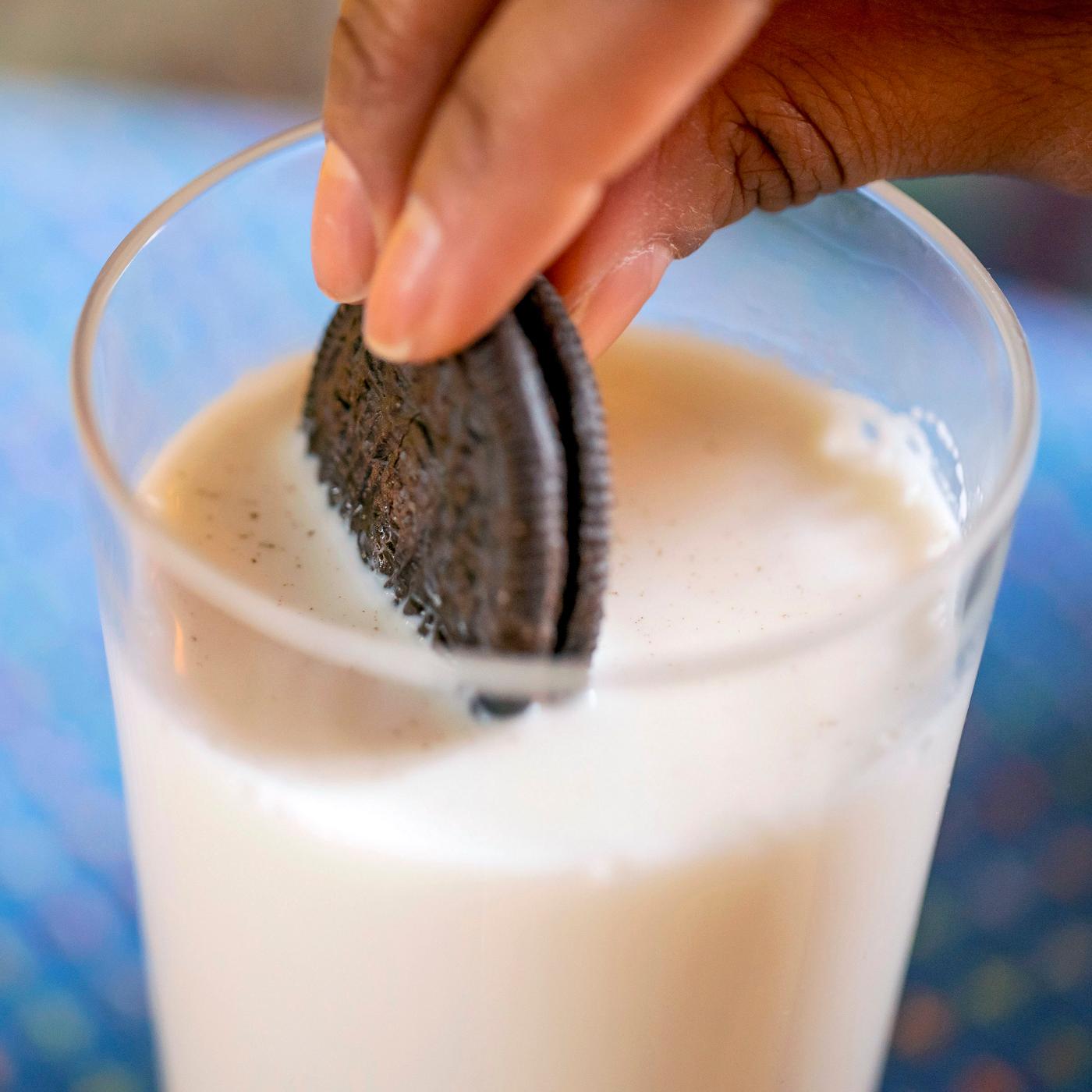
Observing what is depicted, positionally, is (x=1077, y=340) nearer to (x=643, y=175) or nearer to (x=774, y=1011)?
(x=643, y=175)

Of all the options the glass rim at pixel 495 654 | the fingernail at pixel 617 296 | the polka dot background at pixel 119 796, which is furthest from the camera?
the polka dot background at pixel 119 796

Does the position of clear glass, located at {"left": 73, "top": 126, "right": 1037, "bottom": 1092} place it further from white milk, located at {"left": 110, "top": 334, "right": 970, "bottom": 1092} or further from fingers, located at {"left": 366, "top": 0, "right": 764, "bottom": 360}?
fingers, located at {"left": 366, "top": 0, "right": 764, "bottom": 360}

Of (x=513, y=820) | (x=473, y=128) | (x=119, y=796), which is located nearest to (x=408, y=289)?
(x=473, y=128)

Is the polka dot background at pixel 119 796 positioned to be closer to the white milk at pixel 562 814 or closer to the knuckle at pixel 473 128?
the white milk at pixel 562 814

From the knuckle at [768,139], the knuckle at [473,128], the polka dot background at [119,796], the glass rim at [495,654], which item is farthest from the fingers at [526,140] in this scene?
the polka dot background at [119,796]

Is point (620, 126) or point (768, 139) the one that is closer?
point (620, 126)

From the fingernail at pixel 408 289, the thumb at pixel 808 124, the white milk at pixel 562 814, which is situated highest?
the fingernail at pixel 408 289

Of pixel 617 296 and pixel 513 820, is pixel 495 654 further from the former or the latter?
pixel 617 296
